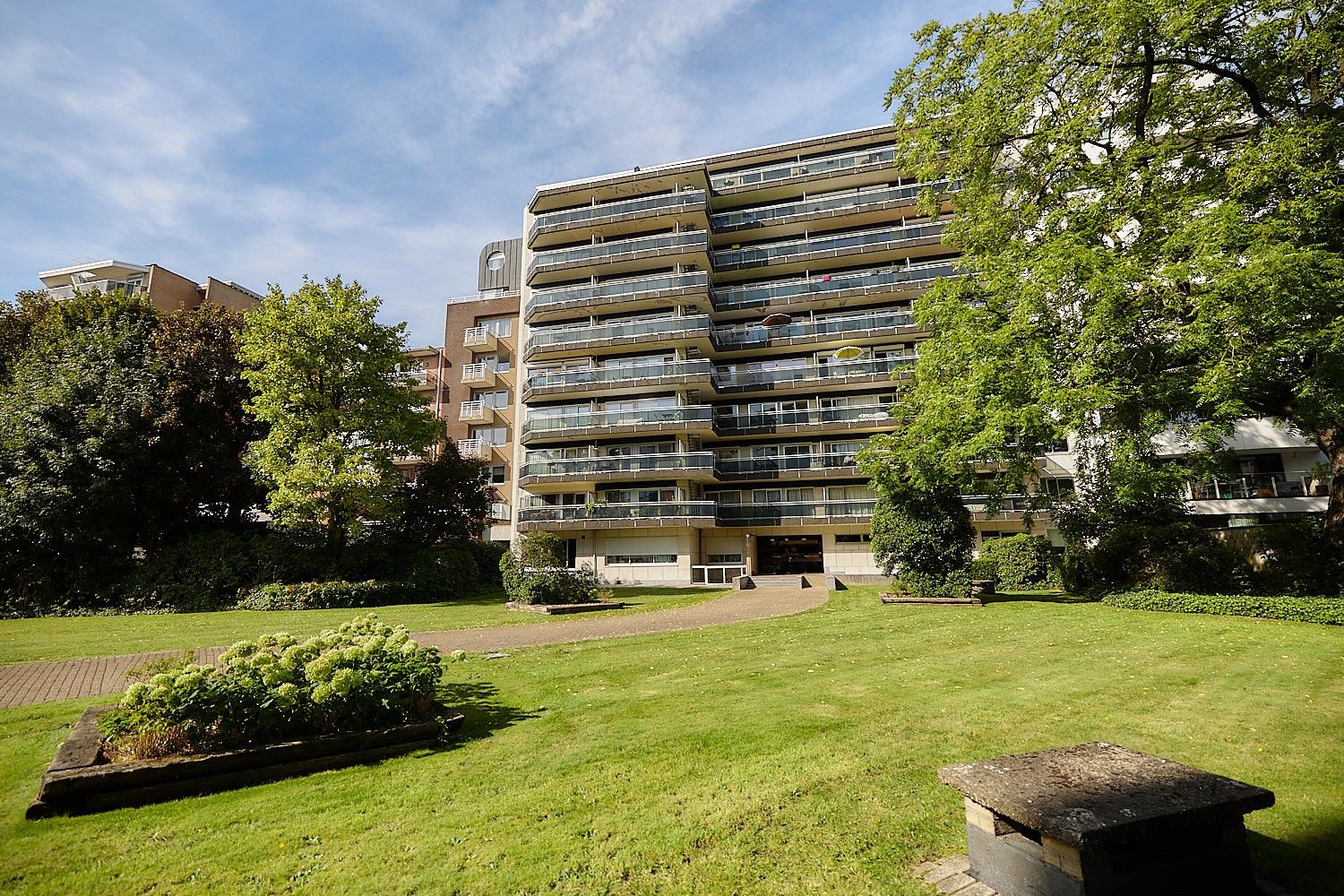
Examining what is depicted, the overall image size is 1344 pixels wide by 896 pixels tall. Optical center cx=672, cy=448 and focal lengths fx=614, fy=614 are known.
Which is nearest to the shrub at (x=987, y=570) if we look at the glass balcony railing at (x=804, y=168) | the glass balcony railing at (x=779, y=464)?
the glass balcony railing at (x=779, y=464)

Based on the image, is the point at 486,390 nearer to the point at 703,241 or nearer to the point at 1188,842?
the point at 703,241

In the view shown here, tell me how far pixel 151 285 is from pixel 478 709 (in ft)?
161

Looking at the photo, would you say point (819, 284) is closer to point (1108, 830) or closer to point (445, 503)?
point (445, 503)

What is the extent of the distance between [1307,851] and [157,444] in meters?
31.4

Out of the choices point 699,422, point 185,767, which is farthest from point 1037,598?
point 185,767

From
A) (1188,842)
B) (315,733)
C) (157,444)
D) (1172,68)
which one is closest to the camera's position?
(1188,842)

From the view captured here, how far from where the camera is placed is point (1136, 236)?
653 inches

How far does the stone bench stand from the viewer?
2.88 meters

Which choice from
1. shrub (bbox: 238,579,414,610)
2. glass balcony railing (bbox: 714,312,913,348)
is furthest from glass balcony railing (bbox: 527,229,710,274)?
shrub (bbox: 238,579,414,610)

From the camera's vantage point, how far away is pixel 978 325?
683 inches

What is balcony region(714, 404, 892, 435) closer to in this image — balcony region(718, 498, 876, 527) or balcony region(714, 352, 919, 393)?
balcony region(714, 352, 919, 393)

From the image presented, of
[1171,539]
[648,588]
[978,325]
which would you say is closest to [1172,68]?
[978,325]

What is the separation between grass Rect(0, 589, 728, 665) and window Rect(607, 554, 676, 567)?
26.7 feet

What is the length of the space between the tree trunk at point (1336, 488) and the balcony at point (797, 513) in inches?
663
